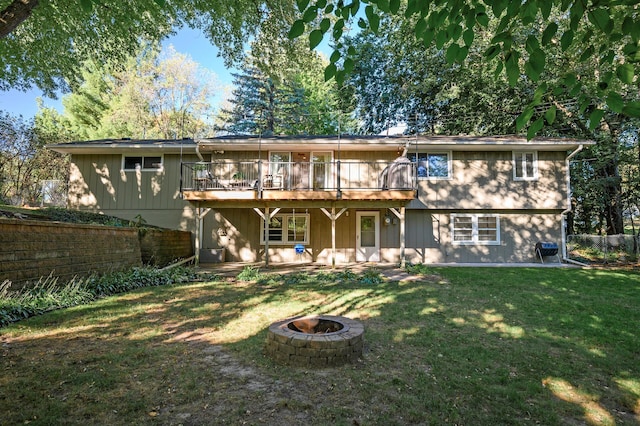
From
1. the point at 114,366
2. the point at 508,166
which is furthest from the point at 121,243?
the point at 508,166

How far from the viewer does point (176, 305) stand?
610cm

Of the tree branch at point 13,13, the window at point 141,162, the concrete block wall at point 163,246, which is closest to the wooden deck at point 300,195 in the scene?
the concrete block wall at point 163,246

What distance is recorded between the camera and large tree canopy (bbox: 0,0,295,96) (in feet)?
29.5

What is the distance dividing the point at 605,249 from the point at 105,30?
18356mm

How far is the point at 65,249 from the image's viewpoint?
22.0 feet

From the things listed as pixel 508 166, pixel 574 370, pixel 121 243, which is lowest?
pixel 574 370

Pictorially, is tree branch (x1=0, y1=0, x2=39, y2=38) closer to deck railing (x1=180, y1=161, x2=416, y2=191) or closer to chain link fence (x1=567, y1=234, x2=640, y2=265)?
deck railing (x1=180, y1=161, x2=416, y2=191)

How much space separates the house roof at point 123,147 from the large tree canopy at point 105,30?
2077 mm

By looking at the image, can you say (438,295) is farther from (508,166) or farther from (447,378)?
(508,166)

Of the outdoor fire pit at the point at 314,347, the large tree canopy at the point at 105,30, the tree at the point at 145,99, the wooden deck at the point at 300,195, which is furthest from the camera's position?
the tree at the point at 145,99

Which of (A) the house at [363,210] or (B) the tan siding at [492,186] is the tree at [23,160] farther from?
(B) the tan siding at [492,186]

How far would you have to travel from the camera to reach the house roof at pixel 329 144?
12.7 m

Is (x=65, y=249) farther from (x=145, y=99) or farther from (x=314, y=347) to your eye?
(x=145, y=99)

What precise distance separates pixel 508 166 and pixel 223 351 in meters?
13.2
